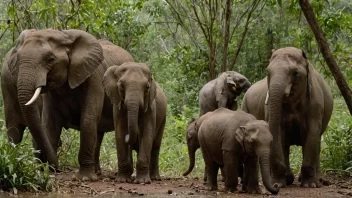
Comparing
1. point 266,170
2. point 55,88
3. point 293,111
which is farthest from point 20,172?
point 293,111

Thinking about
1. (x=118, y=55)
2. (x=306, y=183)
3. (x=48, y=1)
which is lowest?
(x=306, y=183)

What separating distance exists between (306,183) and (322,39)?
85.6 inches

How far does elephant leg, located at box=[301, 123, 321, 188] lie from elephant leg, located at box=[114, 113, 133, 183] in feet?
8.47

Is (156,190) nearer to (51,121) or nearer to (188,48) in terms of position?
(51,121)

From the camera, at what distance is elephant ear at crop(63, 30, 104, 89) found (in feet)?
37.8

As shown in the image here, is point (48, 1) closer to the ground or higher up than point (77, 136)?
higher up

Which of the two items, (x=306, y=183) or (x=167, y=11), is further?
(x=167, y=11)

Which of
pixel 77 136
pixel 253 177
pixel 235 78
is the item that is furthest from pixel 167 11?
pixel 253 177

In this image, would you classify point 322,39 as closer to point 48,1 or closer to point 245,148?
point 245,148

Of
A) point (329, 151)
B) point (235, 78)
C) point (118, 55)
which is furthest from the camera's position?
point (235, 78)

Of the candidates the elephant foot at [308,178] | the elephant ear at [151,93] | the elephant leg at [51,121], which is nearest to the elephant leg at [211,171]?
the elephant ear at [151,93]

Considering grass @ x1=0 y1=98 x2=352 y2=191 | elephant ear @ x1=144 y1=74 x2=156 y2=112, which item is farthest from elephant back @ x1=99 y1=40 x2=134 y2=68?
grass @ x1=0 y1=98 x2=352 y2=191

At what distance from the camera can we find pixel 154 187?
36.6 ft

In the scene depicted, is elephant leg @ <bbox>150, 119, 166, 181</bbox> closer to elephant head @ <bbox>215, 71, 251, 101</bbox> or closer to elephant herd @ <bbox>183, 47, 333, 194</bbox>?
elephant herd @ <bbox>183, 47, 333, 194</bbox>
